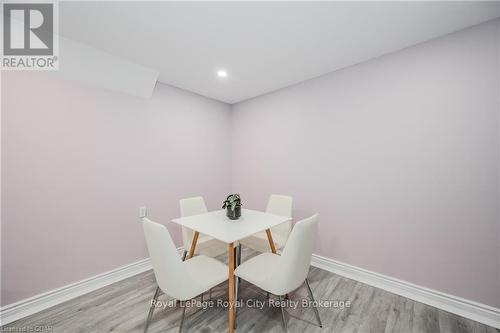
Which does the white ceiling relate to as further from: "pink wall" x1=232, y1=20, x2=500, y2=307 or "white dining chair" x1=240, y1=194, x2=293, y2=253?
"white dining chair" x1=240, y1=194, x2=293, y2=253

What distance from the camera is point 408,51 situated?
190cm

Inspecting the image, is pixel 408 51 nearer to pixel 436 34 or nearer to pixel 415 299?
pixel 436 34

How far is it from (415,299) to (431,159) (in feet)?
4.40

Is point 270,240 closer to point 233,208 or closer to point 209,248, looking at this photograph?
point 233,208

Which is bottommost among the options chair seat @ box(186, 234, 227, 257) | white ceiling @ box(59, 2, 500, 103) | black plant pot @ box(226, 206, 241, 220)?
chair seat @ box(186, 234, 227, 257)

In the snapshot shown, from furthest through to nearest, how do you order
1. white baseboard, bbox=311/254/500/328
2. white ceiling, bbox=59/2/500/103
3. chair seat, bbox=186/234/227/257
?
1. chair seat, bbox=186/234/227/257
2. white baseboard, bbox=311/254/500/328
3. white ceiling, bbox=59/2/500/103

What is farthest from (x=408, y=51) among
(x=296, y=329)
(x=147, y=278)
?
(x=147, y=278)

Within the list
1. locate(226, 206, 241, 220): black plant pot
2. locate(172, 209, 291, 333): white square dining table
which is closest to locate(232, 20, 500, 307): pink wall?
locate(172, 209, 291, 333): white square dining table

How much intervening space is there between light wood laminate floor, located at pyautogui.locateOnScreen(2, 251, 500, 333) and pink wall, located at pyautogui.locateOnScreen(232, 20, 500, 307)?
11.6 inches

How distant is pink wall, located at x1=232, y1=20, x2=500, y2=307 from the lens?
158 centimetres

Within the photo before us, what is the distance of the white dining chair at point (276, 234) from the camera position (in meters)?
2.12

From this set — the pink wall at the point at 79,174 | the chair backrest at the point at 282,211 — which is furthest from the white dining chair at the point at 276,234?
the pink wall at the point at 79,174

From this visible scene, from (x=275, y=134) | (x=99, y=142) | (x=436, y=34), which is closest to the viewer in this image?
(x=436, y=34)

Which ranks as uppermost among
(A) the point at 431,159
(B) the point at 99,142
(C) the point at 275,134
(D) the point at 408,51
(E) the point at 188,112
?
(D) the point at 408,51
